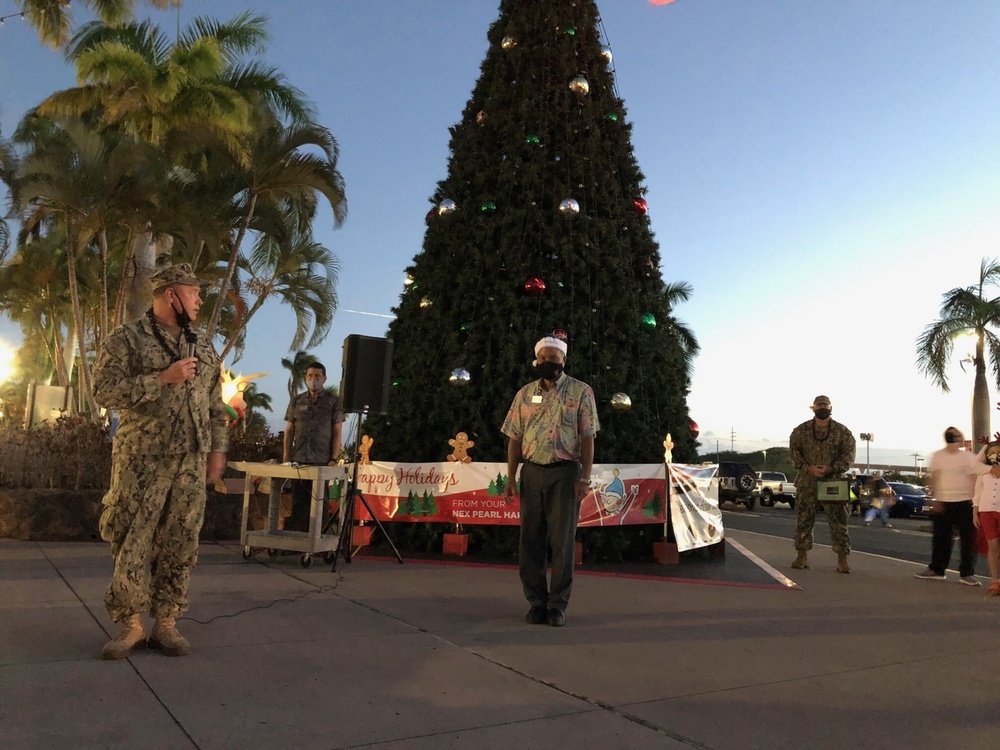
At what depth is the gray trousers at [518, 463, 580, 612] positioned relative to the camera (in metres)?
4.99

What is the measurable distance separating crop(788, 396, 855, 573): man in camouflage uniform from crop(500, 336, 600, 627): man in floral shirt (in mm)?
4156

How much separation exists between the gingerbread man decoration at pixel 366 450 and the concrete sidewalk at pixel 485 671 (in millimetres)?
2358

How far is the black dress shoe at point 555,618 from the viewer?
490 centimetres

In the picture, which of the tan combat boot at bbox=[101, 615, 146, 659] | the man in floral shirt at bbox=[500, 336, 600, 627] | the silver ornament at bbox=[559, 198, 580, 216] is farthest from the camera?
the silver ornament at bbox=[559, 198, 580, 216]

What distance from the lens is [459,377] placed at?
8305mm

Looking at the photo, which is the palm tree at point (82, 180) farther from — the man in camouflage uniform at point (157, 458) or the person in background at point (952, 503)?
→ the person in background at point (952, 503)

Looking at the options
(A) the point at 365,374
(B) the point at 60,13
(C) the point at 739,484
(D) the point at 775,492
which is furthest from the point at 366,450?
(D) the point at 775,492

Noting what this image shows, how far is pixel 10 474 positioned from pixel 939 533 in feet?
34.4

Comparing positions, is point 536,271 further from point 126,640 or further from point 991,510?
point 126,640

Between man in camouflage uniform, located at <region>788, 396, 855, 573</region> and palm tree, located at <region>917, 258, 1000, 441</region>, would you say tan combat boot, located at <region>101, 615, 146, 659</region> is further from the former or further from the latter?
palm tree, located at <region>917, 258, 1000, 441</region>

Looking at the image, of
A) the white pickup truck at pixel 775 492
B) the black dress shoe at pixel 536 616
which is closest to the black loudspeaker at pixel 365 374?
the black dress shoe at pixel 536 616

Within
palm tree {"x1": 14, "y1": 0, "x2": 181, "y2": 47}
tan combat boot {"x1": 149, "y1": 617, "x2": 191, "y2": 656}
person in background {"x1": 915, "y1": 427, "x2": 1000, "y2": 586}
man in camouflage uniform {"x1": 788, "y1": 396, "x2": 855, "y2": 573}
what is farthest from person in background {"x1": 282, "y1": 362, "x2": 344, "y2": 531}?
palm tree {"x1": 14, "y1": 0, "x2": 181, "y2": 47}

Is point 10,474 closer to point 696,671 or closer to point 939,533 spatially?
point 696,671

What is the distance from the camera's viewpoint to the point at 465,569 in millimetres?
7324
